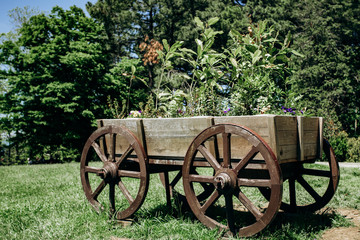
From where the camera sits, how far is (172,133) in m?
2.73

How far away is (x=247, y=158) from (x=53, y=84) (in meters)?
15.9

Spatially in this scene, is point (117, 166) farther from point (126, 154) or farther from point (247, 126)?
point (247, 126)

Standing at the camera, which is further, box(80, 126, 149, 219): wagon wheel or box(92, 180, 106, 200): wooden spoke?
box(92, 180, 106, 200): wooden spoke

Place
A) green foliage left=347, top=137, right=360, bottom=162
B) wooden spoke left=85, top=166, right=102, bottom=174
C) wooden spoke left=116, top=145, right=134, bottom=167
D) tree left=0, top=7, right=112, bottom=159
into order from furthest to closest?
tree left=0, top=7, right=112, bottom=159 < green foliage left=347, top=137, right=360, bottom=162 < wooden spoke left=85, top=166, right=102, bottom=174 < wooden spoke left=116, top=145, right=134, bottom=167

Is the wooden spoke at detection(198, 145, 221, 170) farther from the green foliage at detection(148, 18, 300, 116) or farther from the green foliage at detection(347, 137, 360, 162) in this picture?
the green foliage at detection(347, 137, 360, 162)

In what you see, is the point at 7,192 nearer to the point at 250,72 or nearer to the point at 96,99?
the point at 250,72

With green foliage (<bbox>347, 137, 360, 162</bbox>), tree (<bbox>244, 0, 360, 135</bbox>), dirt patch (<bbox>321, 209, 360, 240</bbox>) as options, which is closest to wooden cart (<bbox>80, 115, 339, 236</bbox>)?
dirt patch (<bbox>321, 209, 360, 240</bbox>)

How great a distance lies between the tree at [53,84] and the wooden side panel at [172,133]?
1407cm

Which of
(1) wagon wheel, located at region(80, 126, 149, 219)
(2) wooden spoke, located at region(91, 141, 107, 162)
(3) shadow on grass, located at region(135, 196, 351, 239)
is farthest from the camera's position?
(2) wooden spoke, located at region(91, 141, 107, 162)

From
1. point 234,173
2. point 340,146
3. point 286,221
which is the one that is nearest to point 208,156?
point 234,173

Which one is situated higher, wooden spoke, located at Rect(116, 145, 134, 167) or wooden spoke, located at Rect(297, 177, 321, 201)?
wooden spoke, located at Rect(116, 145, 134, 167)

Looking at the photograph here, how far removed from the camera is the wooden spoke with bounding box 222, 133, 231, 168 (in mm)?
2323

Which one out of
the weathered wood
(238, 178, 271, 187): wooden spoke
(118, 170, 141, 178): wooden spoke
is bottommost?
(238, 178, 271, 187): wooden spoke

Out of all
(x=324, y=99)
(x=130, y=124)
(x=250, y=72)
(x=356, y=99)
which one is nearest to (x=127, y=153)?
(x=130, y=124)
